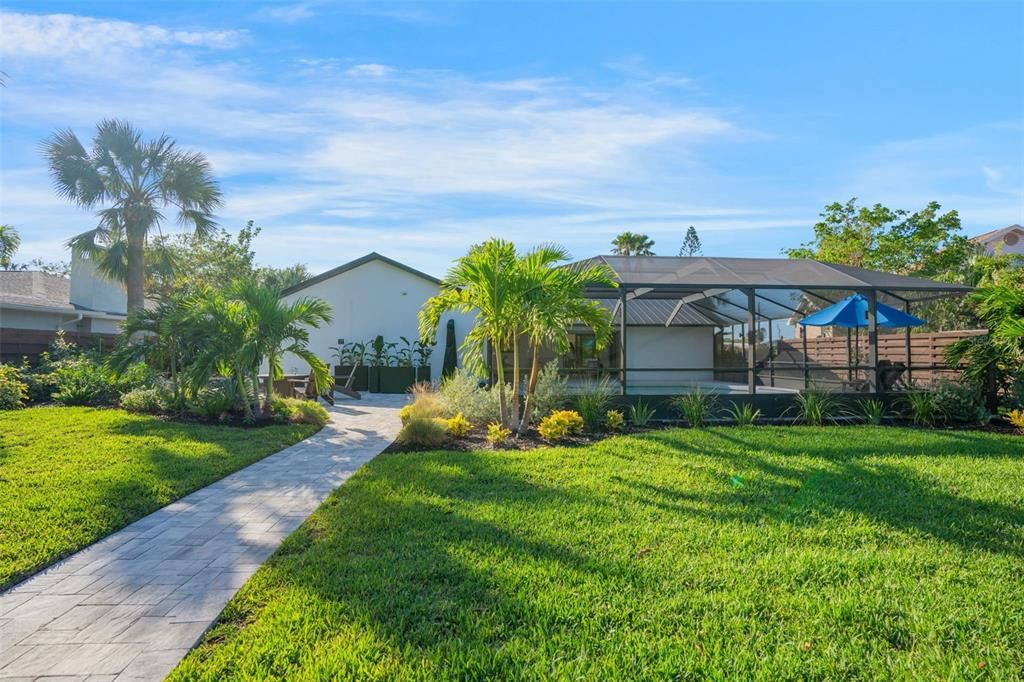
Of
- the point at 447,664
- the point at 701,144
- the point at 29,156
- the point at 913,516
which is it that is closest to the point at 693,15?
the point at 701,144

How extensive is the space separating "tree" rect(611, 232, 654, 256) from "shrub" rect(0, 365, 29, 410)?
87.9 ft

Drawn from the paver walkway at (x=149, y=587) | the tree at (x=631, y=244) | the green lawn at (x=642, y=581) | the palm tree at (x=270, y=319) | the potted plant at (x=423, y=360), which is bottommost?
the paver walkway at (x=149, y=587)

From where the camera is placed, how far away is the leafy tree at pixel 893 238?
65.1 ft

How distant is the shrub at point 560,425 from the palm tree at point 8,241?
84.1 ft

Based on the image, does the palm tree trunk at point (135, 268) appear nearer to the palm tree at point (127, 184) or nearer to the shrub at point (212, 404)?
the palm tree at point (127, 184)

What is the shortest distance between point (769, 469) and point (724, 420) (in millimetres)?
3962

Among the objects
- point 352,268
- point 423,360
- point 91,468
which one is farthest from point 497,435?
point 352,268

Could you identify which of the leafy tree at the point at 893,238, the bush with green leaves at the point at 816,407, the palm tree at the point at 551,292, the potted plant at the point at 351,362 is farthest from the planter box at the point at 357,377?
the leafy tree at the point at 893,238

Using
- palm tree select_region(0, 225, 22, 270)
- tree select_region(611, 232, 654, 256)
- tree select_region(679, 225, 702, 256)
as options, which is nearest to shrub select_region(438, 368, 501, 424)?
tree select_region(611, 232, 654, 256)

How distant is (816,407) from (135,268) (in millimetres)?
19525

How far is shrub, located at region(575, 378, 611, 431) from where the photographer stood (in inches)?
370

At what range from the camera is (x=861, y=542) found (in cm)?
420

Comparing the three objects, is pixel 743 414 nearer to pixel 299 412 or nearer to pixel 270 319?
pixel 299 412

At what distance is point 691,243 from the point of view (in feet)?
200
